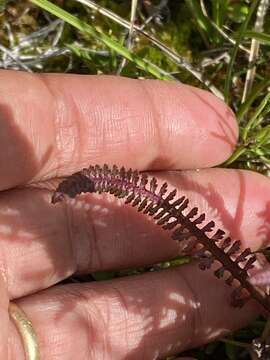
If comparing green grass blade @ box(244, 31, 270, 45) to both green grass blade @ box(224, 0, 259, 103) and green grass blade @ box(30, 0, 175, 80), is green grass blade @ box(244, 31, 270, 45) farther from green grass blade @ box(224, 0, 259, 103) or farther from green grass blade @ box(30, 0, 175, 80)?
green grass blade @ box(30, 0, 175, 80)

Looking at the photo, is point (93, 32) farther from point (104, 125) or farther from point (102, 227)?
point (102, 227)

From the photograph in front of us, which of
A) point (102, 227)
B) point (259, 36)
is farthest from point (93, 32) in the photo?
point (102, 227)

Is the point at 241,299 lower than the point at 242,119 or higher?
lower

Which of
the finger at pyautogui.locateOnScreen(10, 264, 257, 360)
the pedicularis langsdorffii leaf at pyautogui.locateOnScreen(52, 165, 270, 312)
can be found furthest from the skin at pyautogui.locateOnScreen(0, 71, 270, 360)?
the pedicularis langsdorffii leaf at pyautogui.locateOnScreen(52, 165, 270, 312)

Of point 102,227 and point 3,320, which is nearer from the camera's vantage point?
point 3,320

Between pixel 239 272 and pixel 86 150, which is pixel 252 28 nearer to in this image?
pixel 86 150

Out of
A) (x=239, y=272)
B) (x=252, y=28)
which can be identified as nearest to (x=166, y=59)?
(x=252, y=28)
